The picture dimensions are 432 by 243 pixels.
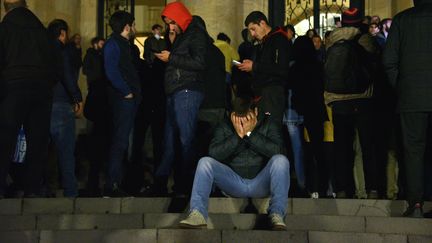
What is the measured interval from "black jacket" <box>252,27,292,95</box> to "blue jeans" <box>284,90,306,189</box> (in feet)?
2.31

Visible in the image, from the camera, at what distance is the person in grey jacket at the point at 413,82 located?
925 centimetres

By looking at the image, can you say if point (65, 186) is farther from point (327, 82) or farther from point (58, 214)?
point (327, 82)

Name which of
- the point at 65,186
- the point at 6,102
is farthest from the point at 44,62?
the point at 65,186

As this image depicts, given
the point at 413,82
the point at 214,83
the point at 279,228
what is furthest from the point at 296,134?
the point at 279,228

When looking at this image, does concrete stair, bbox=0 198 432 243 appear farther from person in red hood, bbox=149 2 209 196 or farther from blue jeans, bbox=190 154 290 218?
person in red hood, bbox=149 2 209 196

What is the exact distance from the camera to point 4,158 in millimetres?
9992

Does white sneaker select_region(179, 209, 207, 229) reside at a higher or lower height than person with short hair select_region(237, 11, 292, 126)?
lower

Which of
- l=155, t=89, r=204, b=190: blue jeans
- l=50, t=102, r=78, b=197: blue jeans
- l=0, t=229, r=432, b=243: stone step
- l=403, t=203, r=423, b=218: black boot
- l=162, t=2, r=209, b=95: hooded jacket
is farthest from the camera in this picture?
l=50, t=102, r=78, b=197: blue jeans

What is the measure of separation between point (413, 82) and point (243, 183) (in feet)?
6.28

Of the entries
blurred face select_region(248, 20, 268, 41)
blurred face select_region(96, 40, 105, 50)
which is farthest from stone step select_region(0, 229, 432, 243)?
blurred face select_region(96, 40, 105, 50)

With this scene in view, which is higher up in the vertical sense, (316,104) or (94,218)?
(316,104)

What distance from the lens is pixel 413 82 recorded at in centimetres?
929

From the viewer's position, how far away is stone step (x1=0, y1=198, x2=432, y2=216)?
9570 millimetres

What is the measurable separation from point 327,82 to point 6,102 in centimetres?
355
